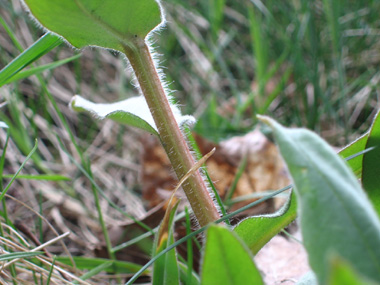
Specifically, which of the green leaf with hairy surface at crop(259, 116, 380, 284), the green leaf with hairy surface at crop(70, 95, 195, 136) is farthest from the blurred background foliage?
the green leaf with hairy surface at crop(259, 116, 380, 284)

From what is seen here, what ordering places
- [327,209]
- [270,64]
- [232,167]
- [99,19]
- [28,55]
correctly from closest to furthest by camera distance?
[327,209] < [99,19] < [28,55] < [232,167] < [270,64]

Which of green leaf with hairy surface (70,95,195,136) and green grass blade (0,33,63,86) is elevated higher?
green grass blade (0,33,63,86)

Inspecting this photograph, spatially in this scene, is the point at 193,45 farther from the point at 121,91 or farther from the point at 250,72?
the point at 121,91

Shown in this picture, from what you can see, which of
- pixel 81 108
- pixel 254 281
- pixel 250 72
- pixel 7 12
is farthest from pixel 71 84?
pixel 254 281

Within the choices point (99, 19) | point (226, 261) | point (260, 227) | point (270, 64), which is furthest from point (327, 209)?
point (270, 64)

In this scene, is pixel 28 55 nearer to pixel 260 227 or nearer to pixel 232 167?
pixel 260 227

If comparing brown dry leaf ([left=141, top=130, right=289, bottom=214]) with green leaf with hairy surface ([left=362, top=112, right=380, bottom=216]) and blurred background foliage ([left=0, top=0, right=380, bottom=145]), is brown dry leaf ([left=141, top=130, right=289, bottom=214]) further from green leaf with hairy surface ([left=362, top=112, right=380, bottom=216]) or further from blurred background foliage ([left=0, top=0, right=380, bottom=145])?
green leaf with hairy surface ([left=362, top=112, right=380, bottom=216])
